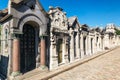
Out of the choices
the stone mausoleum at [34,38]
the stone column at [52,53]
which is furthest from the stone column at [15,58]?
the stone column at [52,53]

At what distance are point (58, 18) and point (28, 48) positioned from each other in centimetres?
499

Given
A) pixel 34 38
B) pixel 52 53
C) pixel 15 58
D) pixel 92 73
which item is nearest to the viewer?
pixel 92 73

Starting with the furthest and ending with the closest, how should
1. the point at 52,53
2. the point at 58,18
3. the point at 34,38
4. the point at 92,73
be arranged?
the point at 58,18
the point at 52,53
the point at 34,38
the point at 92,73

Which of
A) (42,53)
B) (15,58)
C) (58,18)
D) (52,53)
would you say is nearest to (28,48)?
(42,53)

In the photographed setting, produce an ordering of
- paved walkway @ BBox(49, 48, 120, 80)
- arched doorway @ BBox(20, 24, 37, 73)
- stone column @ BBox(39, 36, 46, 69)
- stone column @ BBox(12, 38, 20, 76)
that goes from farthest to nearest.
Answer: stone column @ BBox(39, 36, 46, 69) < arched doorway @ BBox(20, 24, 37, 73) < stone column @ BBox(12, 38, 20, 76) < paved walkway @ BBox(49, 48, 120, 80)

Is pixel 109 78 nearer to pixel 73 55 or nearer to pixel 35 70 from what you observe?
pixel 35 70

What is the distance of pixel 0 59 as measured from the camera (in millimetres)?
12453

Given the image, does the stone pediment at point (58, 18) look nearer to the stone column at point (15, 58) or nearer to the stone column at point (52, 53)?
the stone column at point (52, 53)

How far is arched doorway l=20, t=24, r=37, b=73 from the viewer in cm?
1177

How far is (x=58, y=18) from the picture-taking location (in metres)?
14.6

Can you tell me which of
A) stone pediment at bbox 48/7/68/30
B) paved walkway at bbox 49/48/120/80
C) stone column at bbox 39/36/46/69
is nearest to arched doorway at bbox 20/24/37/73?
stone column at bbox 39/36/46/69

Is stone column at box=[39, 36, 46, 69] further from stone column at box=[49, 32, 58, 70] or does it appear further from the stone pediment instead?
the stone pediment

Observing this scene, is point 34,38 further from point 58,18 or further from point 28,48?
point 58,18

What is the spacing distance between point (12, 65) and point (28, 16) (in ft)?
14.3
